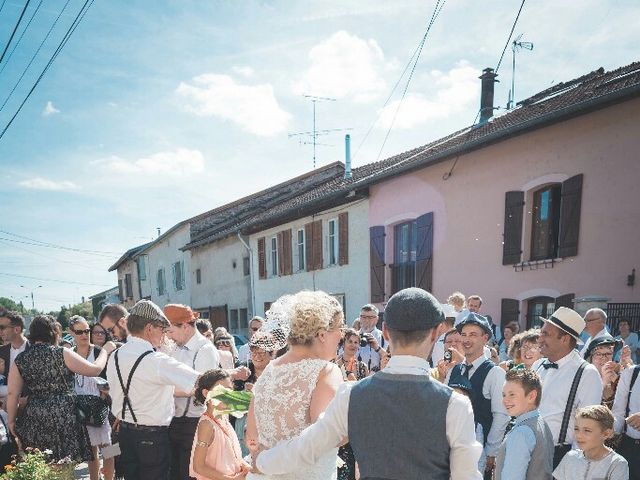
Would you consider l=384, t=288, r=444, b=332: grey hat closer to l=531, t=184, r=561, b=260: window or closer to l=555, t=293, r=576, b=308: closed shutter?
l=555, t=293, r=576, b=308: closed shutter

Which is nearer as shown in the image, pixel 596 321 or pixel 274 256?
pixel 596 321

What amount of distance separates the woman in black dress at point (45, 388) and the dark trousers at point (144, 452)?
2.36ft

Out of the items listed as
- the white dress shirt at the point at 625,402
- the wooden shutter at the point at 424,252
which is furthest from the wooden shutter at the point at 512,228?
the white dress shirt at the point at 625,402

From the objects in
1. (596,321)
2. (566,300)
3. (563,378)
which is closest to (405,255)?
(566,300)

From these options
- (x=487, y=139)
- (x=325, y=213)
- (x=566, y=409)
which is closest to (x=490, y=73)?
(x=487, y=139)

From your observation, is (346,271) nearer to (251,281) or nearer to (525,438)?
(251,281)

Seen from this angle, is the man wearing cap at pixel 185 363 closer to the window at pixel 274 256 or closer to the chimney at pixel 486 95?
the chimney at pixel 486 95

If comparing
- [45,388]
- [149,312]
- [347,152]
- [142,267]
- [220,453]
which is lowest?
[142,267]

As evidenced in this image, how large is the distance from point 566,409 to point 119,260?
3569 centimetres

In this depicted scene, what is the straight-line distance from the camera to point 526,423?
2418mm

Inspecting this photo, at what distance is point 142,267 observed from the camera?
2980 centimetres

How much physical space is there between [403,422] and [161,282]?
91.5 ft

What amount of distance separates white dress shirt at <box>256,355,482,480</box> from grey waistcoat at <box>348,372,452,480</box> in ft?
0.08

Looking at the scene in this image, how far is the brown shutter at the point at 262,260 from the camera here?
1723 centimetres
